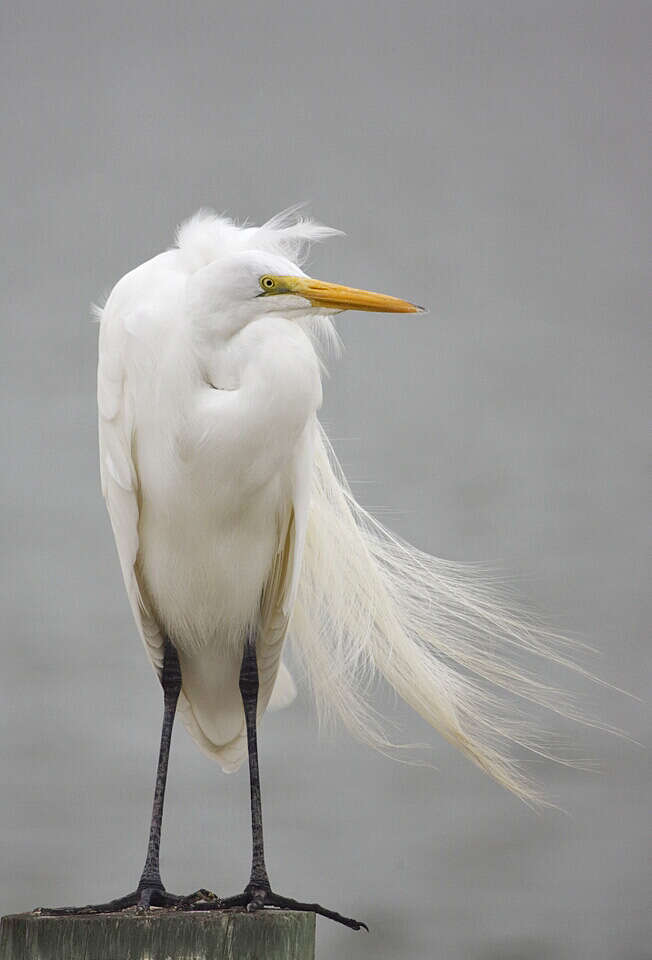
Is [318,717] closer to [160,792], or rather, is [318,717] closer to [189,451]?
[160,792]

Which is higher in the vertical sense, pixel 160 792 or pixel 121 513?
pixel 121 513

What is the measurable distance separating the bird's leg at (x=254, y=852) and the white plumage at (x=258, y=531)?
0.15 ft

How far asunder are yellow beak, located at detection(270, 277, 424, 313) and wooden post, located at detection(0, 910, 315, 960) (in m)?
0.71

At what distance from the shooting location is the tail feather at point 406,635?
1.85 meters

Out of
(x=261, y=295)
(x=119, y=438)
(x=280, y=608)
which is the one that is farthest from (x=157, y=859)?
(x=261, y=295)

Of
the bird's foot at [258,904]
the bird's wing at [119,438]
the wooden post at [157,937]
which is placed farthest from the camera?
the bird's wing at [119,438]

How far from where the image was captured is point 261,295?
152cm

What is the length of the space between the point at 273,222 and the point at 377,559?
1.75ft

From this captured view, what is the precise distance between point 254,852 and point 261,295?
0.71 meters

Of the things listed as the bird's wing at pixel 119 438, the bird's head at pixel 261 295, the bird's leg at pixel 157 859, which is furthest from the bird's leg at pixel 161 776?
the bird's head at pixel 261 295

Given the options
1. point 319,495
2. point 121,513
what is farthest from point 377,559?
point 121,513

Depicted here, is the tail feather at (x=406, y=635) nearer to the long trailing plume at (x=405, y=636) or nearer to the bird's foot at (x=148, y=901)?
the long trailing plume at (x=405, y=636)

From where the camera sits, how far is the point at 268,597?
1.79 meters

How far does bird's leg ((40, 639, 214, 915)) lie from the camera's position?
149 cm
